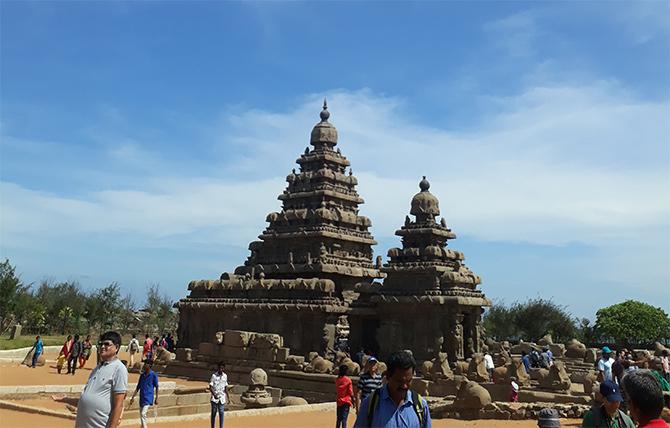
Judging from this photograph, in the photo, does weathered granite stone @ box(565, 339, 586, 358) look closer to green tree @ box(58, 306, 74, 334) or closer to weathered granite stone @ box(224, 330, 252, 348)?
weathered granite stone @ box(224, 330, 252, 348)

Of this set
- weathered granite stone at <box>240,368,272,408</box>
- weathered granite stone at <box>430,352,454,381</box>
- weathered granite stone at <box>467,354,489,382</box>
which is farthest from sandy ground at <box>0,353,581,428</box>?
weathered granite stone at <box>467,354,489,382</box>

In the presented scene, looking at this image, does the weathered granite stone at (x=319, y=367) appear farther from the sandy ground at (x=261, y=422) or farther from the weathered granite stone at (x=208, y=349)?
the sandy ground at (x=261, y=422)

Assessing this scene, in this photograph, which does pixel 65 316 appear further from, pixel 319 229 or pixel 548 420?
pixel 548 420

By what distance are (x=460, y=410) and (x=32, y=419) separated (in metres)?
9.37

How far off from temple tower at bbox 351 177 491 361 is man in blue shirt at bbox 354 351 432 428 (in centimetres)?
2157

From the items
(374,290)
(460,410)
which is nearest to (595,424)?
(460,410)

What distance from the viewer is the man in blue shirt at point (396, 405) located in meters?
4.49

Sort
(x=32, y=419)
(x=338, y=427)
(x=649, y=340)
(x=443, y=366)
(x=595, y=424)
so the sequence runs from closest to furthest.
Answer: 1. (x=595, y=424)
2. (x=338, y=427)
3. (x=32, y=419)
4. (x=443, y=366)
5. (x=649, y=340)

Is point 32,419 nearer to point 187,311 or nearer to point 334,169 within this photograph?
point 187,311

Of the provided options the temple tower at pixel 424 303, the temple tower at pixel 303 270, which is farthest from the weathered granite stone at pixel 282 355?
the temple tower at pixel 424 303

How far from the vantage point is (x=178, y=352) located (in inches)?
1128

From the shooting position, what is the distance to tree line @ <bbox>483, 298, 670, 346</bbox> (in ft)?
151

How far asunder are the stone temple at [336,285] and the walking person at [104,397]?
2153 cm

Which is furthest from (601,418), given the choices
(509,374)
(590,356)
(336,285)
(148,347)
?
(336,285)
